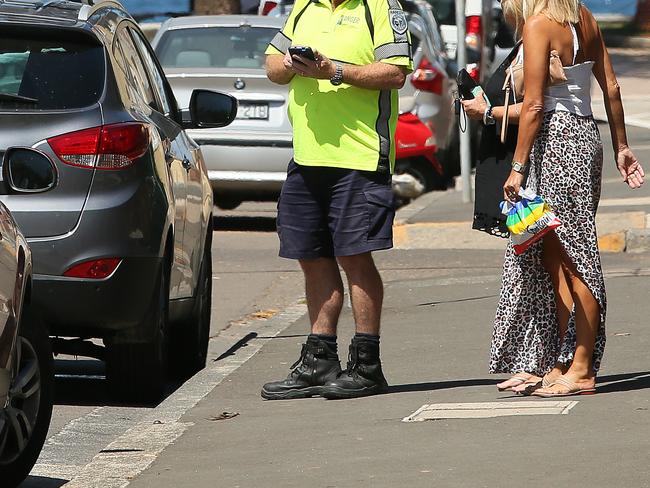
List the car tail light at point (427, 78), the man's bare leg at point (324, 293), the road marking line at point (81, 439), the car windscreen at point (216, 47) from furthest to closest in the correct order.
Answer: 1. the car tail light at point (427, 78)
2. the car windscreen at point (216, 47)
3. the man's bare leg at point (324, 293)
4. the road marking line at point (81, 439)

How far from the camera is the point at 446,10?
26.7 m

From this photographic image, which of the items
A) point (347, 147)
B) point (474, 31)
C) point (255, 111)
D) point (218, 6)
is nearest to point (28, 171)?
point (347, 147)

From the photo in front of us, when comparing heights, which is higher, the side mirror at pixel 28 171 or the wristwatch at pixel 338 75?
the wristwatch at pixel 338 75

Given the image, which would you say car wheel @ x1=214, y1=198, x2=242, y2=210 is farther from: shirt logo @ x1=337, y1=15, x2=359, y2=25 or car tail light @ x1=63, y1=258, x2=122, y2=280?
car tail light @ x1=63, y1=258, x2=122, y2=280

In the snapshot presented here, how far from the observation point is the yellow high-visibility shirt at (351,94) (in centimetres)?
679

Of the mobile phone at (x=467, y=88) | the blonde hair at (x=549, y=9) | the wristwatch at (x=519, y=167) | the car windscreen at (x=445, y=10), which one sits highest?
the blonde hair at (x=549, y=9)

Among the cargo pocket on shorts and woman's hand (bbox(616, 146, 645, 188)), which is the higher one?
woman's hand (bbox(616, 146, 645, 188))

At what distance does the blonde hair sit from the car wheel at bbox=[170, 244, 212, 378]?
2.26 meters

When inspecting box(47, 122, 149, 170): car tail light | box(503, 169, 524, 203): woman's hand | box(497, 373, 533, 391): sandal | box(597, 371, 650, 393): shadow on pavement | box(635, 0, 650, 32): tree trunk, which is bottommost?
box(635, 0, 650, 32): tree trunk

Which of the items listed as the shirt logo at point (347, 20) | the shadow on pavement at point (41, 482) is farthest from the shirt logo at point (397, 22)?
the shadow on pavement at point (41, 482)

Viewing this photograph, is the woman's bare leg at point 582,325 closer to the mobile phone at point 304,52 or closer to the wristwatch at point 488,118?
the wristwatch at point 488,118

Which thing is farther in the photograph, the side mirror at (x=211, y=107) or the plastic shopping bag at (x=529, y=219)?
the side mirror at (x=211, y=107)

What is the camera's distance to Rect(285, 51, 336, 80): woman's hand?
6.59 meters

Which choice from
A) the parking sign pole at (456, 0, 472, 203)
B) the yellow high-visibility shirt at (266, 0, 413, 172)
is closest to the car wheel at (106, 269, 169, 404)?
the yellow high-visibility shirt at (266, 0, 413, 172)
